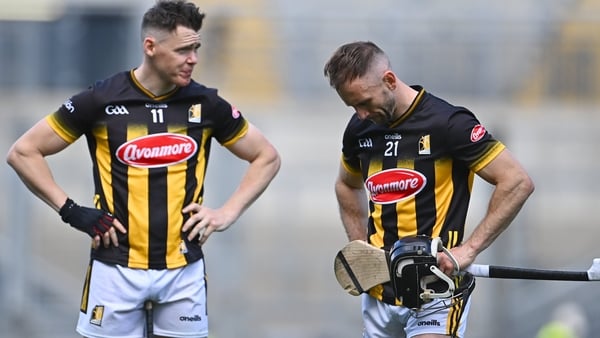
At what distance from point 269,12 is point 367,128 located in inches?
295

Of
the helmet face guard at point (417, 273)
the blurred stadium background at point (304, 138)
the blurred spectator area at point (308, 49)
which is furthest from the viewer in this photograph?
the blurred spectator area at point (308, 49)

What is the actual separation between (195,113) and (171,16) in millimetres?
434

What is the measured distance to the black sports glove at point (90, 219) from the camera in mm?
5070

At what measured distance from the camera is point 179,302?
518 centimetres

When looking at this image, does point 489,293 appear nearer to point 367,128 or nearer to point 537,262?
point 537,262

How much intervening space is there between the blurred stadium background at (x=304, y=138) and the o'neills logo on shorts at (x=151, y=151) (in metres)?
4.94

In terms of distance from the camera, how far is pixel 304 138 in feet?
36.6

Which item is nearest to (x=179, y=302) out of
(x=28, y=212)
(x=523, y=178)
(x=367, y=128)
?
(x=367, y=128)

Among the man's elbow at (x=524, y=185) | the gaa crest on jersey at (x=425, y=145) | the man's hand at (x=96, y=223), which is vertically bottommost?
the man's hand at (x=96, y=223)

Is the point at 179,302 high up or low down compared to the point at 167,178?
down

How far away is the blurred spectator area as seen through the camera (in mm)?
11172

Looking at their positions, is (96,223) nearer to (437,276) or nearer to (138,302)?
(138,302)

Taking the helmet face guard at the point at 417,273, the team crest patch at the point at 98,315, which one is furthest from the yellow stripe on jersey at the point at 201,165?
the helmet face guard at the point at 417,273

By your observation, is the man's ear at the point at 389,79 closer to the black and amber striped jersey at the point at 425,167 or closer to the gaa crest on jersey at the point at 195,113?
the black and amber striped jersey at the point at 425,167
